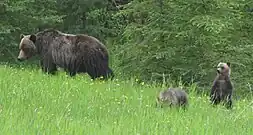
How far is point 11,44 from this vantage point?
19141mm

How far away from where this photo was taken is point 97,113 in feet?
23.6

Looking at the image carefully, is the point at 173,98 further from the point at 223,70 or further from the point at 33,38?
the point at 33,38

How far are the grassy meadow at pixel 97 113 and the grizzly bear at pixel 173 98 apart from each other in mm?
160

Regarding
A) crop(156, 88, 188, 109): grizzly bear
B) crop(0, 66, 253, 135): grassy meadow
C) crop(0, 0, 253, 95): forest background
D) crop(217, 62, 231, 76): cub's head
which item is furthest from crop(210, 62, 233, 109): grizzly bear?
crop(0, 0, 253, 95): forest background

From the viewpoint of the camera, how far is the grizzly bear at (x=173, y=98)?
320 inches

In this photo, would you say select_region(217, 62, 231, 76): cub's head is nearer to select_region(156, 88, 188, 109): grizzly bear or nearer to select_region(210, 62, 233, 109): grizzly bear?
select_region(210, 62, 233, 109): grizzly bear

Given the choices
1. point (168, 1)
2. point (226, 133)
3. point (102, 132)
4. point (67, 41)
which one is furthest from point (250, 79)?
point (102, 132)

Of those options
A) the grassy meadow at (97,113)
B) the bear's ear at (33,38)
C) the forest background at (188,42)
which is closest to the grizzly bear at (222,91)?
the grassy meadow at (97,113)

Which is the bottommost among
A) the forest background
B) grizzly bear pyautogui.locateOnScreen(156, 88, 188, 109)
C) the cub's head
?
the forest background

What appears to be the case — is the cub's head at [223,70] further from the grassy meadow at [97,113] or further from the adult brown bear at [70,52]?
the adult brown bear at [70,52]

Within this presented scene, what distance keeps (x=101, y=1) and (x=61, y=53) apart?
10.2m

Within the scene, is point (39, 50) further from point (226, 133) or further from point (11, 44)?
point (226, 133)

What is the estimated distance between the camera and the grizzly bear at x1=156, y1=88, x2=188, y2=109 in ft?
26.7

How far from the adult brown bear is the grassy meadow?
230 centimetres
